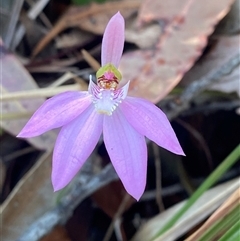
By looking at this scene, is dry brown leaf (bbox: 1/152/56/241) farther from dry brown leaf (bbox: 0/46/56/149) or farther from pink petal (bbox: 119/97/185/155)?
pink petal (bbox: 119/97/185/155)

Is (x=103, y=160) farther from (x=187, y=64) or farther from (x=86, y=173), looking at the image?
(x=187, y=64)

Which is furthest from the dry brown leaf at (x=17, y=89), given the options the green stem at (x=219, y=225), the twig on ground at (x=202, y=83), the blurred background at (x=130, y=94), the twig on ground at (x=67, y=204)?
the green stem at (x=219, y=225)

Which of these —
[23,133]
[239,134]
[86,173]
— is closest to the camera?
[23,133]

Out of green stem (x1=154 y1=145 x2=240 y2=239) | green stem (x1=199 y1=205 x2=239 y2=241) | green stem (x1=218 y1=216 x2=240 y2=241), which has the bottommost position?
green stem (x1=218 y1=216 x2=240 y2=241)

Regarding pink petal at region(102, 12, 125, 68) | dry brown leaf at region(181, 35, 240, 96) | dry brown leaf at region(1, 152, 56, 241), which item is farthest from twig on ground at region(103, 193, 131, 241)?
pink petal at region(102, 12, 125, 68)

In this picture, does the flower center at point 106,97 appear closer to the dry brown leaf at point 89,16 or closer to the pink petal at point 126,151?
the pink petal at point 126,151

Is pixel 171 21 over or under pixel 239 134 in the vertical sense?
over

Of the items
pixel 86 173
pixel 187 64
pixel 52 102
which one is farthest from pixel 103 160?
pixel 52 102
